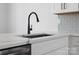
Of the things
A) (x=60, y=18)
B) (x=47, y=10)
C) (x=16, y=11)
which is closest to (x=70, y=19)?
Answer: (x=60, y=18)

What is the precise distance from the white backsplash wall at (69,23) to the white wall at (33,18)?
108 millimetres

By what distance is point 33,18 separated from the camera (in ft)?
7.93

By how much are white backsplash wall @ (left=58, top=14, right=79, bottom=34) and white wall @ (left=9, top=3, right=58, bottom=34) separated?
0.11 metres

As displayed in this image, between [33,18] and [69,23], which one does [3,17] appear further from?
[69,23]

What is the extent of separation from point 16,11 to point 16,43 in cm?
180

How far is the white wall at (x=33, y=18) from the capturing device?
7.58ft

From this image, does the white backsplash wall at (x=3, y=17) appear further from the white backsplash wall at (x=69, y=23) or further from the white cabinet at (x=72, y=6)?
the white cabinet at (x=72, y=6)

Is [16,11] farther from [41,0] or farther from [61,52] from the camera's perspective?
Result: [61,52]

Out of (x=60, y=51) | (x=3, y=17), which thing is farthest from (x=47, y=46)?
(x=3, y=17)

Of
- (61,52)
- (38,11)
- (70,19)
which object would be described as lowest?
(61,52)

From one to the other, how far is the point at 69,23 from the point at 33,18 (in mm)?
683

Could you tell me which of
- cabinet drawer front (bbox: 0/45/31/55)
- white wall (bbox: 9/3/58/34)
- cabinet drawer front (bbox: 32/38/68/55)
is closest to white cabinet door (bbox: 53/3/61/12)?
white wall (bbox: 9/3/58/34)

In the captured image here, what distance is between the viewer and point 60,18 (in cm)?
227

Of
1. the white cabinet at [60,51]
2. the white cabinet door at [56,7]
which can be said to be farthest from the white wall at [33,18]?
the white cabinet at [60,51]
